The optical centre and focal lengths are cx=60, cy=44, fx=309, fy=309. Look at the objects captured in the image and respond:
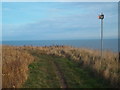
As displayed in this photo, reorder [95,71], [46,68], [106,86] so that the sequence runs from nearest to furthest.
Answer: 1. [106,86]
2. [95,71]
3. [46,68]

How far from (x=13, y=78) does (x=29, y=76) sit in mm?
2202

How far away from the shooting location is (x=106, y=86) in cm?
1334

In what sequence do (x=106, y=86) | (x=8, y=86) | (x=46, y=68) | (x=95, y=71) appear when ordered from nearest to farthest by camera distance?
(x=8, y=86), (x=106, y=86), (x=95, y=71), (x=46, y=68)

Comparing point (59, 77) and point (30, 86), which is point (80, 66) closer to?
point (59, 77)

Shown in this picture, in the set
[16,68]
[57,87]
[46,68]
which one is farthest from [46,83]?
[46,68]

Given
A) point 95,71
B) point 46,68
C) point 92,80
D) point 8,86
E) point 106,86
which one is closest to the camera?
point 8,86

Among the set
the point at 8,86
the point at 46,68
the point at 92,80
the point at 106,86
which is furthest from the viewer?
the point at 46,68

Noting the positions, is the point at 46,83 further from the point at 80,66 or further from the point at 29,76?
the point at 80,66

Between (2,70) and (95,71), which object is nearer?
(2,70)

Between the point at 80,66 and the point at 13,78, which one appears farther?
the point at 80,66

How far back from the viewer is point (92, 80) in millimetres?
14500

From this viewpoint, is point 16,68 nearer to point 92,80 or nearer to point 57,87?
point 57,87

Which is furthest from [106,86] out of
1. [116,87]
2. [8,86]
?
[8,86]

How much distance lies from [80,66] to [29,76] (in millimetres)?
4497
